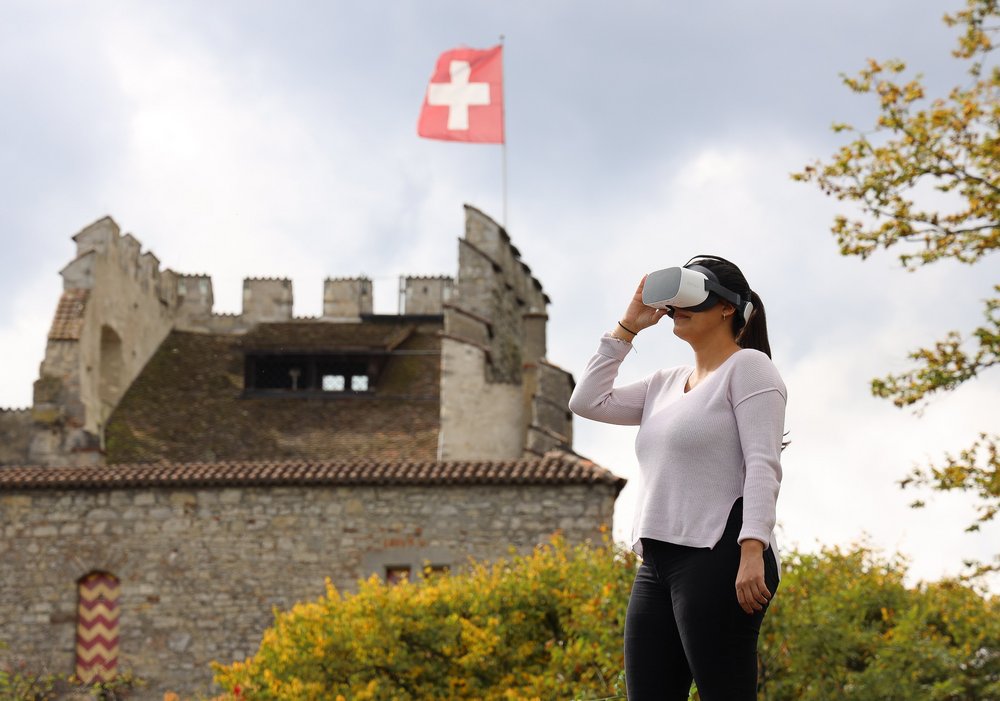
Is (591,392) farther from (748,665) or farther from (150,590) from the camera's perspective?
(150,590)

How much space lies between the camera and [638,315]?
5086 millimetres

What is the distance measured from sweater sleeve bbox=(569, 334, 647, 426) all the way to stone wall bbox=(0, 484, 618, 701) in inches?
686

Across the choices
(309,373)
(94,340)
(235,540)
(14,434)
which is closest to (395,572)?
(235,540)

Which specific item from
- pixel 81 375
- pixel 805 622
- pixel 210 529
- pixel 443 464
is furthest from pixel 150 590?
pixel 805 622

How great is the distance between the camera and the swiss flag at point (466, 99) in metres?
33.5

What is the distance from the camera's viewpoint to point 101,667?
2272cm

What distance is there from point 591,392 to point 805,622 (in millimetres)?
9358

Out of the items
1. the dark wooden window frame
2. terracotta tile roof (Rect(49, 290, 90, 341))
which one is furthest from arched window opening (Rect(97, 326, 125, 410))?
the dark wooden window frame

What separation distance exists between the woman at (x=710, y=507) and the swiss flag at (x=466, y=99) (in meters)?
28.9

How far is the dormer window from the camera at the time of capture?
3275 centimetres

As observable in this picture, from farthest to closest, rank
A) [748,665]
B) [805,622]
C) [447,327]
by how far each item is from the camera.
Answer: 1. [447,327]
2. [805,622]
3. [748,665]

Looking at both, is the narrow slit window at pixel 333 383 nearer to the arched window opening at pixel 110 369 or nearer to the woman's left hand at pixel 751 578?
the arched window opening at pixel 110 369

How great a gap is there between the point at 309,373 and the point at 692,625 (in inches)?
1154

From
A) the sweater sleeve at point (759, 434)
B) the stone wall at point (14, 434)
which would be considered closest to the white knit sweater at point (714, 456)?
the sweater sleeve at point (759, 434)
